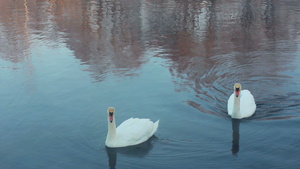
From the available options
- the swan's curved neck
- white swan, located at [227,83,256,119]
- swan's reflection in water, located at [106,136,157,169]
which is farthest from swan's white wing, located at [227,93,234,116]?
swan's reflection in water, located at [106,136,157,169]

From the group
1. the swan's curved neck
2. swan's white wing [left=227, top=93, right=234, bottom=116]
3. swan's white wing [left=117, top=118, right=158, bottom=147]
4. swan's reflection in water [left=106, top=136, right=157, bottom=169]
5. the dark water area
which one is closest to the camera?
swan's reflection in water [left=106, top=136, right=157, bottom=169]

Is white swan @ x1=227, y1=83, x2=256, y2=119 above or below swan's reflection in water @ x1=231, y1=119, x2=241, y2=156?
above

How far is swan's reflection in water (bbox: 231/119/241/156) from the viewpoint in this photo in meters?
9.42

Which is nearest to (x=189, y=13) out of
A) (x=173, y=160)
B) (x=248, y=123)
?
(x=248, y=123)

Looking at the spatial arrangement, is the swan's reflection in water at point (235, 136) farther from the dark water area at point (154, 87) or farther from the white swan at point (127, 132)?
the white swan at point (127, 132)

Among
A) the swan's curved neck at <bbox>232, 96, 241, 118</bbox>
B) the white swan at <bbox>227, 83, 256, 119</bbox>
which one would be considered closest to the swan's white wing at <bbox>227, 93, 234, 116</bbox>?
the white swan at <bbox>227, 83, 256, 119</bbox>

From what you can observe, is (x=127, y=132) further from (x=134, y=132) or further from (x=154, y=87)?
(x=154, y=87)

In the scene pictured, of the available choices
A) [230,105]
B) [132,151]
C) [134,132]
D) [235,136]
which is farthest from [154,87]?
[132,151]

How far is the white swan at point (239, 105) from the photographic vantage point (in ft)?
35.0

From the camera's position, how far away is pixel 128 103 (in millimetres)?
12234

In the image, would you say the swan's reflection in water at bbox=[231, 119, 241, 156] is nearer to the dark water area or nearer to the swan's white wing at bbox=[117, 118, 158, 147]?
the dark water area

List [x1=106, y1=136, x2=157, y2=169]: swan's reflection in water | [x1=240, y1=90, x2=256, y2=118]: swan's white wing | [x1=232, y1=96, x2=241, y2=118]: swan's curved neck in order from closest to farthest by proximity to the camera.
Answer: [x1=106, y1=136, x2=157, y2=169]: swan's reflection in water < [x1=232, y1=96, x2=241, y2=118]: swan's curved neck < [x1=240, y1=90, x2=256, y2=118]: swan's white wing

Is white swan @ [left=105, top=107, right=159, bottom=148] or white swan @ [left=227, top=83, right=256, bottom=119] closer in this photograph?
white swan @ [left=105, top=107, right=159, bottom=148]

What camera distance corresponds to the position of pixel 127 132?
9695 millimetres
